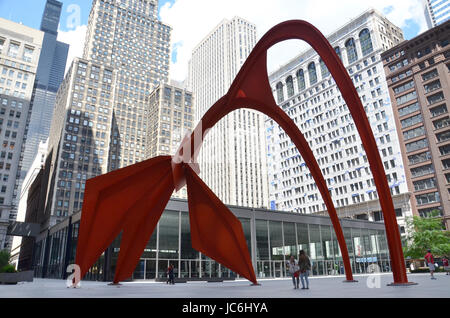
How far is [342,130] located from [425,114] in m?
18.4

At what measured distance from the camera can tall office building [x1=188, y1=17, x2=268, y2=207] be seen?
383ft

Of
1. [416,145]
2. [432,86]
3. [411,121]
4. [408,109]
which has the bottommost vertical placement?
[416,145]

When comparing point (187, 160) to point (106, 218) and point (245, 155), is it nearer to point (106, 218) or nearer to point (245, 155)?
point (106, 218)

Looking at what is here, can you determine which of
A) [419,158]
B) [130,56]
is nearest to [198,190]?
[419,158]

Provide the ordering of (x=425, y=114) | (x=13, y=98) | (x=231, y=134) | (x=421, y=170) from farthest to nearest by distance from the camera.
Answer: (x=231, y=134)
(x=13, y=98)
(x=425, y=114)
(x=421, y=170)

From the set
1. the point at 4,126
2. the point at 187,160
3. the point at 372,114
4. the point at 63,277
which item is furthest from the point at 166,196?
the point at 4,126

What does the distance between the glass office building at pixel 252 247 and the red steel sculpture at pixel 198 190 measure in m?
11.9

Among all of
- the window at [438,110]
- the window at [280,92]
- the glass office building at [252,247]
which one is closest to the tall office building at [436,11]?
the window at [280,92]

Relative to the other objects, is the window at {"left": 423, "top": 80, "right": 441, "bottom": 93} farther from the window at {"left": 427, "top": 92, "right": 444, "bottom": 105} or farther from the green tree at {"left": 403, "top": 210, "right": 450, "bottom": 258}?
the green tree at {"left": 403, "top": 210, "right": 450, "bottom": 258}

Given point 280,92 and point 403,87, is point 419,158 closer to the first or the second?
point 403,87

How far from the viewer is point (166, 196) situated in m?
15.4

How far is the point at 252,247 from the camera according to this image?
30891mm

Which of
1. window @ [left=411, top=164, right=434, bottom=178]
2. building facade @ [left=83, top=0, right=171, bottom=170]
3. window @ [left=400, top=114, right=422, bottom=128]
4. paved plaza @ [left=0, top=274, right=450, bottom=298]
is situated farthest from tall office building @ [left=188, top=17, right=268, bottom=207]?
paved plaza @ [left=0, top=274, right=450, bottom=298]
